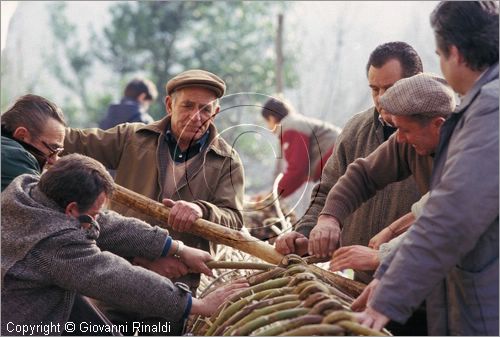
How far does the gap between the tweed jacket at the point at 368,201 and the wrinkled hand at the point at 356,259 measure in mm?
628

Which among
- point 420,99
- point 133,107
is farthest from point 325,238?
point 133,107

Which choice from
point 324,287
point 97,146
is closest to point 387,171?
point 324,287

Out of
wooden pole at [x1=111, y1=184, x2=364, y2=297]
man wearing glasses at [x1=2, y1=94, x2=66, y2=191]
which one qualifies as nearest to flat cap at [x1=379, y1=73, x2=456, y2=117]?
wooden pole at [x1=111, y1=184, x2=364, y2=297]

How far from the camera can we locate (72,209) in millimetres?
3346

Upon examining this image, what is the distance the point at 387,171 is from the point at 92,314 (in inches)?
50.6

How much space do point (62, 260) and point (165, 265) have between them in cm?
74

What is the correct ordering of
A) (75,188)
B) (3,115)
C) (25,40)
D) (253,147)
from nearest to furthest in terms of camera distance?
(75,188)
(3,115)
(253,147)
(25,40)

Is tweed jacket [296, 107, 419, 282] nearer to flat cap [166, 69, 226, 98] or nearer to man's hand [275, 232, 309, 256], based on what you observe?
man's hand [275, 232, 309, 256]

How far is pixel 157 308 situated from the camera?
340 cm

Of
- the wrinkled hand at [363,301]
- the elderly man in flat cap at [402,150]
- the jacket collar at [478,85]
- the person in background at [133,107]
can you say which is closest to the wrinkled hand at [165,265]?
the elderly man in flat cap at [402,150]

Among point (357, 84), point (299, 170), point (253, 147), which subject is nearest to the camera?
point (299, 170)

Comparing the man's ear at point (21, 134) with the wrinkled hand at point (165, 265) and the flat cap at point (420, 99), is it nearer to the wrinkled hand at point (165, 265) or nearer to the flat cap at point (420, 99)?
the wrinkled hand at point (165, 265)

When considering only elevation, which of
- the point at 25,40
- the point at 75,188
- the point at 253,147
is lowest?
the point at 253,147

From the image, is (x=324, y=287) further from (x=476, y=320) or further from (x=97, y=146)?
(x=97, y=146)
